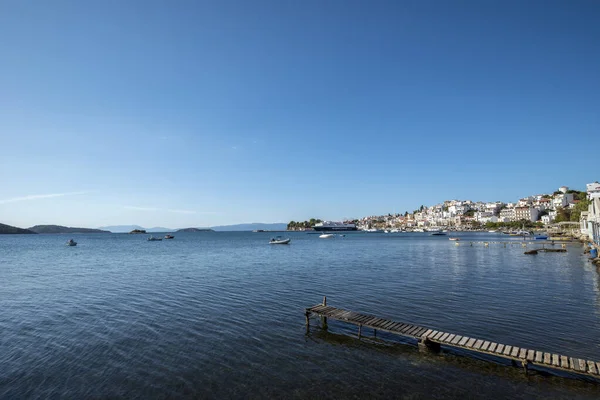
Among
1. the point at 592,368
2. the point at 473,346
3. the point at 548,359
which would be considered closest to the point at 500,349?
the point at 473,346

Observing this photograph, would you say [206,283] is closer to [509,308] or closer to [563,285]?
[509,308]

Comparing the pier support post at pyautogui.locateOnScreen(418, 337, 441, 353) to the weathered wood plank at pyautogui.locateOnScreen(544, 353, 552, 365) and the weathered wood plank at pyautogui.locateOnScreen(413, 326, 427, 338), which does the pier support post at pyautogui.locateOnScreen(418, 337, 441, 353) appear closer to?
the weathered wood plank at pyautogui.locateOnScreen(413, 326, 427, 338)

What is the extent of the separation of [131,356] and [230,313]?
27.4 feet

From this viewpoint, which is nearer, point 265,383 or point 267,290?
point 265,383

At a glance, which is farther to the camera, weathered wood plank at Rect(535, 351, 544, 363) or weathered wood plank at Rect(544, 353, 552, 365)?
weathered wood plank at Rect(535, 351, 544, 363)

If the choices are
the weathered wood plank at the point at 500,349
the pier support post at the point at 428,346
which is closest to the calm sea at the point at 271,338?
the pier support post at the point at 428,346

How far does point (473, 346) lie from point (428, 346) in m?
2.15

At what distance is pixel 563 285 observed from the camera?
1294 inches

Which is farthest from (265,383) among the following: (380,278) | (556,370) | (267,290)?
(380,278)

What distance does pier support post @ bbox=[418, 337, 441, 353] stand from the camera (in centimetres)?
1644

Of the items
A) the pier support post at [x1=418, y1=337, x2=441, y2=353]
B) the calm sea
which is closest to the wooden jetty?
the pier support post at [x1=418, y1=337, x2=441, y2=353]

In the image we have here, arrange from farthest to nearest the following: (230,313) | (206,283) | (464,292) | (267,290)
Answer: (206,283)
(267,290)
(464,292)
(230,313)

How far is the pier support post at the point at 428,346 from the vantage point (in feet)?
53.9

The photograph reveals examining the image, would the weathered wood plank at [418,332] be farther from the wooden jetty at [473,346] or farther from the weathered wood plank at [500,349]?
the weathered wood plank at [500,349]
